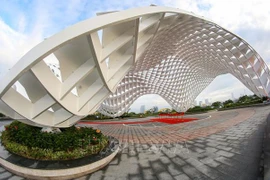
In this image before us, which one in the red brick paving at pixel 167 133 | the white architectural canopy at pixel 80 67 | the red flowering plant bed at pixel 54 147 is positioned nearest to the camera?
the white architectural canopy at pixel 80 67

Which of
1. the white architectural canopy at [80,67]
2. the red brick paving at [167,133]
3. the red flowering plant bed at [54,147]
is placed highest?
the white architectural canopy at [80,67]

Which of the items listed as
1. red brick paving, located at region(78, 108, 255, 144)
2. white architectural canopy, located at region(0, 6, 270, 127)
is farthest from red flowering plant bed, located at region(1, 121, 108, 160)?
red brick paving, located at region(78, 108, 255, 144)

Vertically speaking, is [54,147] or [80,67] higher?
[80,67]

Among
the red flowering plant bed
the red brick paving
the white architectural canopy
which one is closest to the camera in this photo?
the white architectural canopy

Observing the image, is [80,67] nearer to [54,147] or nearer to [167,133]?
[54,147]

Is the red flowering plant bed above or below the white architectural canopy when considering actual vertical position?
below

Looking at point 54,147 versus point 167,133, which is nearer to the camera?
point 54,147

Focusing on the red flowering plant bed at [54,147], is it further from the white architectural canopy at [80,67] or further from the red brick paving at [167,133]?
the red brick paving at [167,133]

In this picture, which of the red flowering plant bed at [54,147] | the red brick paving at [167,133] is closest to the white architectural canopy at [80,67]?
the red flowering plant bed at [54,147]

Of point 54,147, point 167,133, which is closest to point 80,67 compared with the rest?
point 54,147

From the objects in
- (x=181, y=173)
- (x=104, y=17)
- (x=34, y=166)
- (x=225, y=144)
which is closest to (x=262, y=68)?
(x=225, y=144)

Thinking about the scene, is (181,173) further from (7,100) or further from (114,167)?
(7,100)

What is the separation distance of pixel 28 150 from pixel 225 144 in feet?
28.9

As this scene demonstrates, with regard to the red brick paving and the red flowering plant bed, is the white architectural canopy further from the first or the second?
the red brick paving
